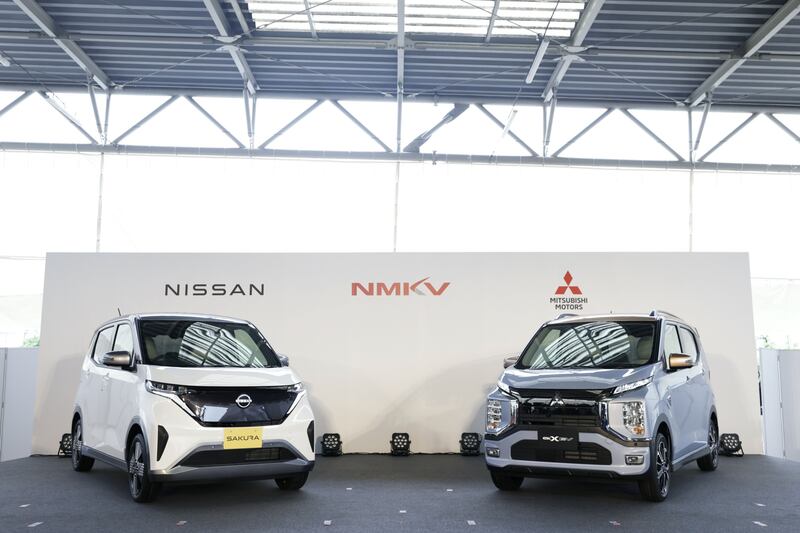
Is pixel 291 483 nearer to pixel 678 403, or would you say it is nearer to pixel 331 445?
pixel 331 445

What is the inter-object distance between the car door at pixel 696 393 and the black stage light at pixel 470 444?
2783mm

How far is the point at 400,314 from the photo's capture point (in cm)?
945

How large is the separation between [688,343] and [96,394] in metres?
5.81

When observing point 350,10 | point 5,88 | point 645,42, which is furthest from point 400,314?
point 5,88

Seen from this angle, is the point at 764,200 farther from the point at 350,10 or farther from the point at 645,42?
the point at 350,10

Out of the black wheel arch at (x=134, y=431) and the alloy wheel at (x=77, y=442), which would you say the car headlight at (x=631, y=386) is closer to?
the black wheel arch at (x=134, y=431)

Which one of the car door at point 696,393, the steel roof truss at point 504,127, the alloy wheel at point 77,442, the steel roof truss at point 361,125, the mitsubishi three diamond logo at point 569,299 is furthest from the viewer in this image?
the steel roof truss at point 504,127

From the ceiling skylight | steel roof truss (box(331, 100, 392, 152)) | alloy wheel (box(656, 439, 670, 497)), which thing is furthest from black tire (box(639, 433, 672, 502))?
steel roof truss (box(331, 100, 392, 152))

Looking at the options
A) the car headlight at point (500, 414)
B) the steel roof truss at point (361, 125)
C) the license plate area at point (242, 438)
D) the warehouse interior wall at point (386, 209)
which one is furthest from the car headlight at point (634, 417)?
the steel roof truss at point (361, 125)

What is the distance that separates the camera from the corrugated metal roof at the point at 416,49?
10.2 metres

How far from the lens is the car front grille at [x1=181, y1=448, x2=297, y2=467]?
5418 millimetres

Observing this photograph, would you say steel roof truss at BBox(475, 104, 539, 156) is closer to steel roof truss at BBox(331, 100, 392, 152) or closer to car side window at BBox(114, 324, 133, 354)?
steel roof truss at BBox(331, 100, 392, 152)

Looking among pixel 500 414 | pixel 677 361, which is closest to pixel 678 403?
pixel 677 361

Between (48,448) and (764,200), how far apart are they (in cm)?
1209
